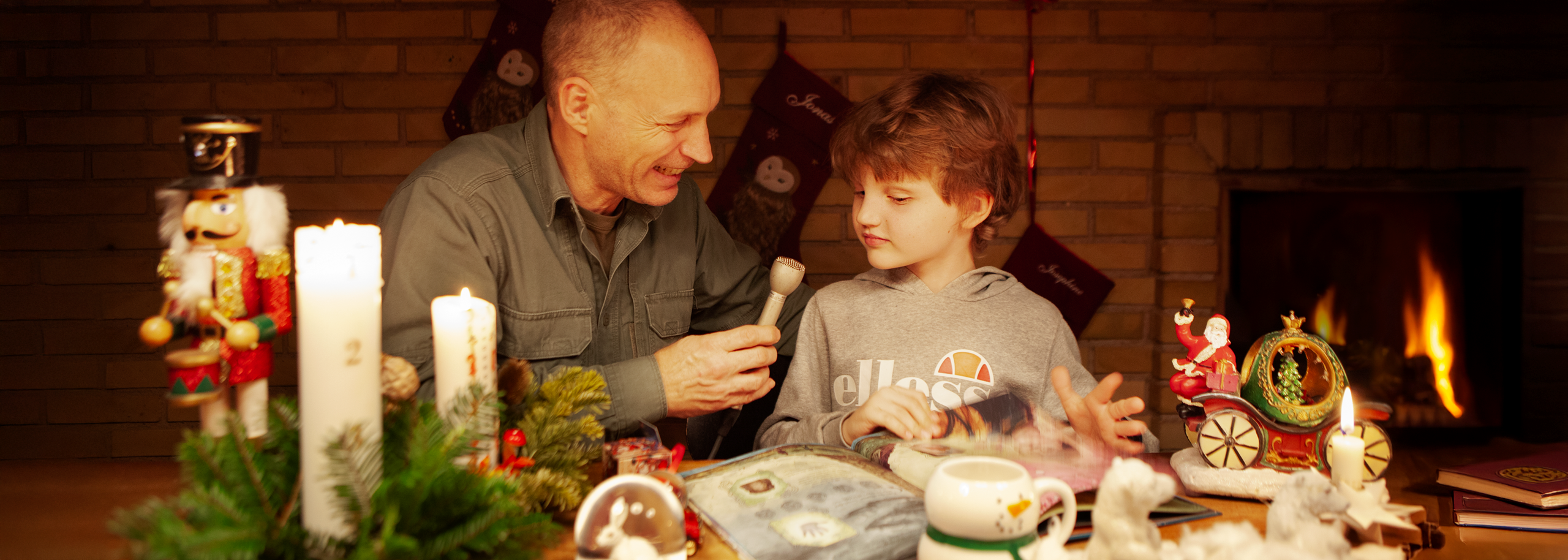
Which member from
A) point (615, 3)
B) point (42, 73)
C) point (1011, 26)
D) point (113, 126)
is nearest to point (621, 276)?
point (615, 3)

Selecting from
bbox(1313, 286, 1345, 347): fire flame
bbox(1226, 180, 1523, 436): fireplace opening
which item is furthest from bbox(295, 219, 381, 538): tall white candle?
bbox(1313, 286, 1345, 347): fire flame

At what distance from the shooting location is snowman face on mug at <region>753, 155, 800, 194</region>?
2.28m

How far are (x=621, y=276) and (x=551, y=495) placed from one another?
764 mm

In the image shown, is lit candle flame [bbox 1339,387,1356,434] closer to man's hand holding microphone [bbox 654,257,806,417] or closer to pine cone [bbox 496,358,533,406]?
man's hand holding microphone [bbox 654,257,806,417]

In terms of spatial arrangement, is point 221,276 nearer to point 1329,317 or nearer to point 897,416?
point 897,416

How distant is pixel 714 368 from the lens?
4.14 feet

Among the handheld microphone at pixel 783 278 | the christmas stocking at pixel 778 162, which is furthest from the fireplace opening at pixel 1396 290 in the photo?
the handheld microphone at pixel 783 278

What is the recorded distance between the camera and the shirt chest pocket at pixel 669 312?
1.60 meters

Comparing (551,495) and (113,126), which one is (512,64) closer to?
(113,126)

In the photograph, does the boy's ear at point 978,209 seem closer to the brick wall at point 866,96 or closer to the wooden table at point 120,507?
the wooden table at point 120,507

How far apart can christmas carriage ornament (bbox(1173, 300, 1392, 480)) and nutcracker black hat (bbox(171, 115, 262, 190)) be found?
96 centimetres

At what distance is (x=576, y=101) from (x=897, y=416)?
76cm

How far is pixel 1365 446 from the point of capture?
890 millimetres

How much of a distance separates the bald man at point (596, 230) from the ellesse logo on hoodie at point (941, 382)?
0.13m
